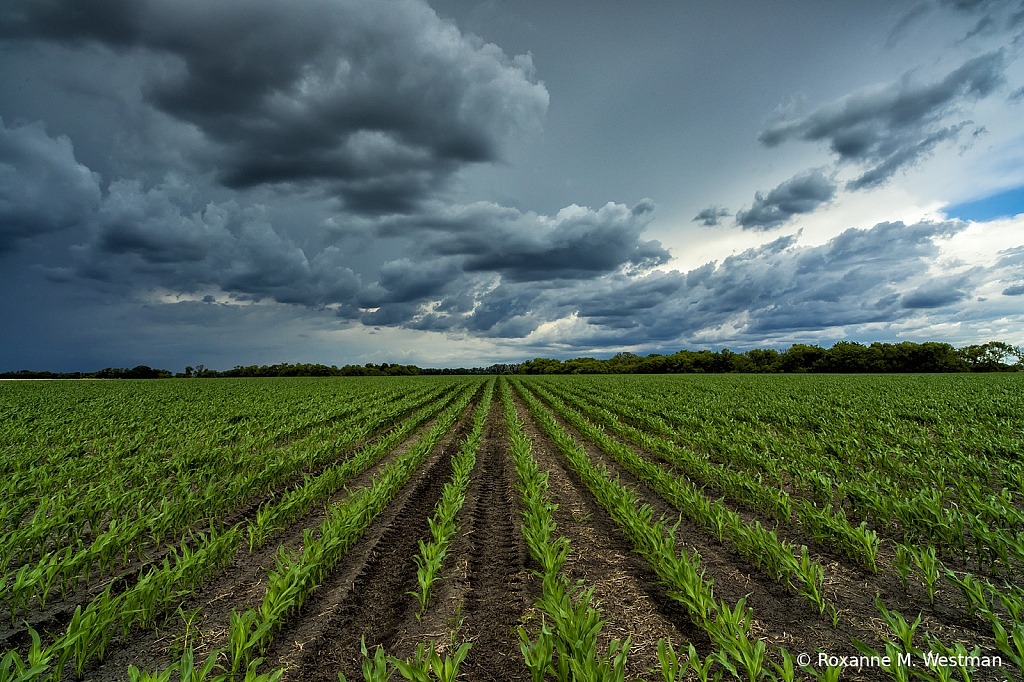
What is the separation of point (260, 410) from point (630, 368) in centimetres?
11909

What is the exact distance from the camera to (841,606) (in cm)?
428

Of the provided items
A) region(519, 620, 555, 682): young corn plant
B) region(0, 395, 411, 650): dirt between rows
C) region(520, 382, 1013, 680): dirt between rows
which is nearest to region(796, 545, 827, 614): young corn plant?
region(520, 382, 1013, 680): dirt between rows

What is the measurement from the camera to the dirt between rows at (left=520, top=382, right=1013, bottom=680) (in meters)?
3.70

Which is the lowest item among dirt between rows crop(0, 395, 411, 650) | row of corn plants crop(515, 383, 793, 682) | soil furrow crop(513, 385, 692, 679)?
soil furrow crop(513, 385, 692, 679)

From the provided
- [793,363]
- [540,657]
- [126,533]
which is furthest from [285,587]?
[793,363]

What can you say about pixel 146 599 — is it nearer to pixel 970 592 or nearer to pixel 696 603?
pixel 696 603

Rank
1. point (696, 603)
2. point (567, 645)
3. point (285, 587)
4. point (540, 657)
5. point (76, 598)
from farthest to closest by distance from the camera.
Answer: point (76, 598) < point (285, 587) < point (696, 603) < point (567, 645) < point (540, 657)

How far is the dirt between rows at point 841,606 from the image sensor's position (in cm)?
370

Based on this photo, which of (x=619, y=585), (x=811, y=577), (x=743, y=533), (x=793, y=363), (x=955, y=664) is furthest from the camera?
(x=793, y=363)

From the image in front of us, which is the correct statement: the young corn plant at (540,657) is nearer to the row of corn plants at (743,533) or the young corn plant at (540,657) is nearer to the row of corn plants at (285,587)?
the row of corn plants at (285,587)

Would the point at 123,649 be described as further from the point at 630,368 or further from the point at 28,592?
the point at 630,368

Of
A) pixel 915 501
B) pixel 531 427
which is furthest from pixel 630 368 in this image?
pixel 915 501

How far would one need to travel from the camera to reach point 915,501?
5812 millimetres

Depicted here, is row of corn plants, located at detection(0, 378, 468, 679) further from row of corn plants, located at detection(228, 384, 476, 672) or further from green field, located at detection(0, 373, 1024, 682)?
row of corn plants, located at detection(228, 384, 476, 672)
